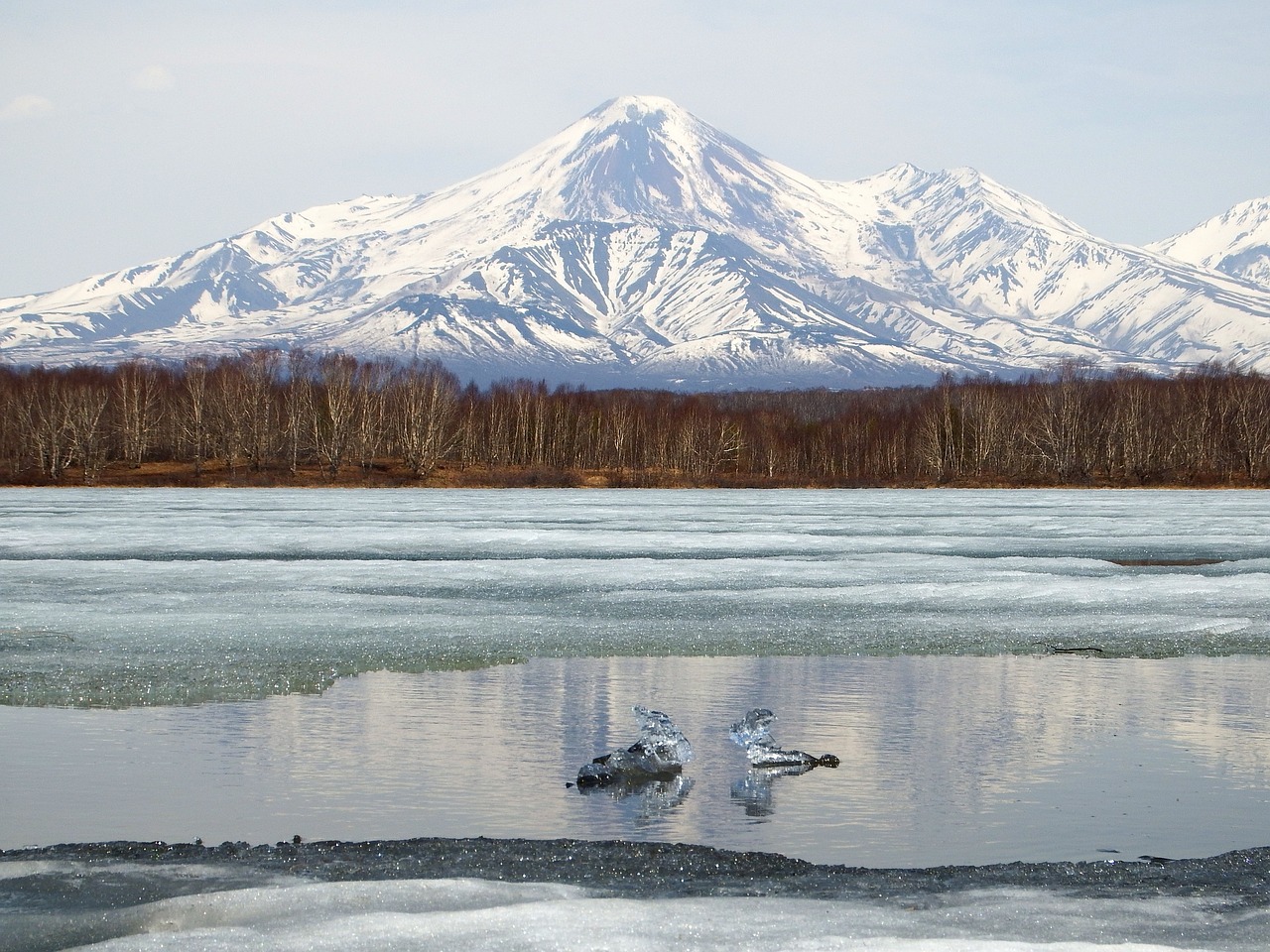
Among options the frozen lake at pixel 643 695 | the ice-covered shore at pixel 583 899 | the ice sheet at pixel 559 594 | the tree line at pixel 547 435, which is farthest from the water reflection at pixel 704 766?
the tree line at pixel 547 435

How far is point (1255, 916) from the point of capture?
25.1 ft

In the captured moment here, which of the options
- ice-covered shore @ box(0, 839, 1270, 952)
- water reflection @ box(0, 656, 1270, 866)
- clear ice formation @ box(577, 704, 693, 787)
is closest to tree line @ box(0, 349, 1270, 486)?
water reflection @ box(0, 656, 1270, 866)

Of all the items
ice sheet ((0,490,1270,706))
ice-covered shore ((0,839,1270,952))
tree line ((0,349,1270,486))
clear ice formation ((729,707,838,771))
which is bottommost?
ice-covered shore ((0,839,1270,952))

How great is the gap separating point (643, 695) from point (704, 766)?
9.82 feet

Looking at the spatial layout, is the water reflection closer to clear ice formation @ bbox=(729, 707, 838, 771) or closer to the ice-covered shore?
clear ice formation @ bbox=(729, 707, 838, 771)

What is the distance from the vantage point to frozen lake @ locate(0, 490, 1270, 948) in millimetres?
9922

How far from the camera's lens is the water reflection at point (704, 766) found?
9703 millimetres

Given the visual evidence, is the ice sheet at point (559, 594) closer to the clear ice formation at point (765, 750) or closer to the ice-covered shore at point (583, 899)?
the clear ice formation at point (765, 750)

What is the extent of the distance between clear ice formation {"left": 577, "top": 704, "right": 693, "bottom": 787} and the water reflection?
0.16m

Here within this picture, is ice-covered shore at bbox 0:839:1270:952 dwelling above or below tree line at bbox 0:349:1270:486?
below

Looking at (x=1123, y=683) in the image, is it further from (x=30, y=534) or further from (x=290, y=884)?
(x=30, y=534)

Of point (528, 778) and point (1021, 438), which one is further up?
point (1021, 438)

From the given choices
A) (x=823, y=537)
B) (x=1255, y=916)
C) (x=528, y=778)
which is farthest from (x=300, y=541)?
(x=1255, y=916)

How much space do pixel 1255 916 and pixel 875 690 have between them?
288 inches
